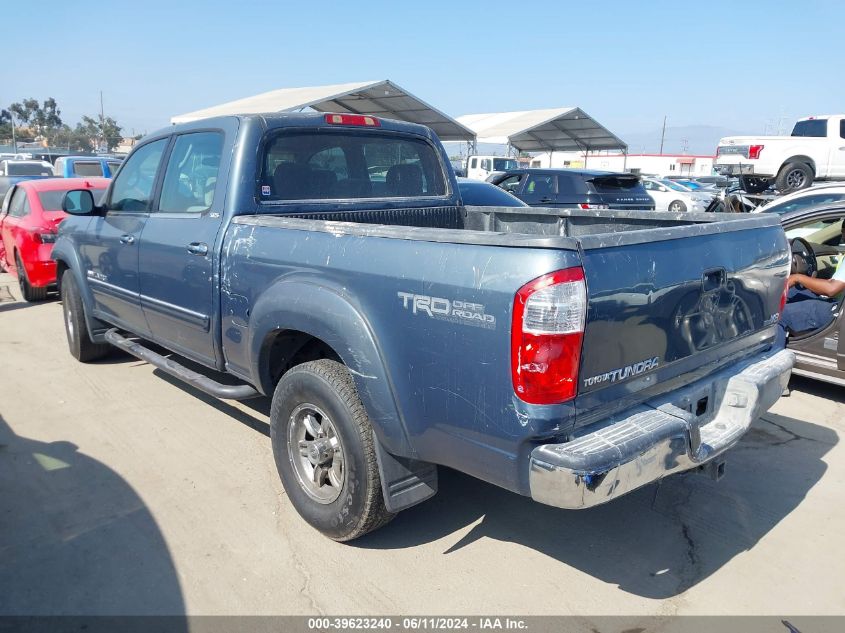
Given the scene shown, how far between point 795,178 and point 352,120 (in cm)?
1629

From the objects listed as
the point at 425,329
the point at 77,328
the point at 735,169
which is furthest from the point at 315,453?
the point at 735,169

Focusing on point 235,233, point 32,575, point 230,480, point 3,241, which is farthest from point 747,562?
point 3,241

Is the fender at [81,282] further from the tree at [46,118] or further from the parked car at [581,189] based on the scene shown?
the tree at [46,118]

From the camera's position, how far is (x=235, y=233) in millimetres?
3561

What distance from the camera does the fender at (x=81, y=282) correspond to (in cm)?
540

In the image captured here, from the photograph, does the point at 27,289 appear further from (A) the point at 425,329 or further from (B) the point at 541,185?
(B) the point at 541,185

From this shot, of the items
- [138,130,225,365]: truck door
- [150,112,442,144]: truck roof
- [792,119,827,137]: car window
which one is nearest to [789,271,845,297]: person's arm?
[150,112,442,144]: truck roof

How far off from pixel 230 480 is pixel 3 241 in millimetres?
7576

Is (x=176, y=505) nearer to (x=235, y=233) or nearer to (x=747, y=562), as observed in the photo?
(x=235, y=233)

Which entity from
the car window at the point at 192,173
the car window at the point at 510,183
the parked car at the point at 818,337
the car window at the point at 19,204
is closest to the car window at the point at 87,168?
the car window at the point at 19,204

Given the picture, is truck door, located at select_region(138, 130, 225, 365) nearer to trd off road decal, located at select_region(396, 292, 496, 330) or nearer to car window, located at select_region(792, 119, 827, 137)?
trd off road decal, located at select_region(396, 292, 496, 330)

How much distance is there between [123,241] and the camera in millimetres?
4633

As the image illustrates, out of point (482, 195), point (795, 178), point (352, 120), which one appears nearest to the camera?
point (352, 120)

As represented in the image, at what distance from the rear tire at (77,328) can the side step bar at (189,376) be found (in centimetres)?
62
